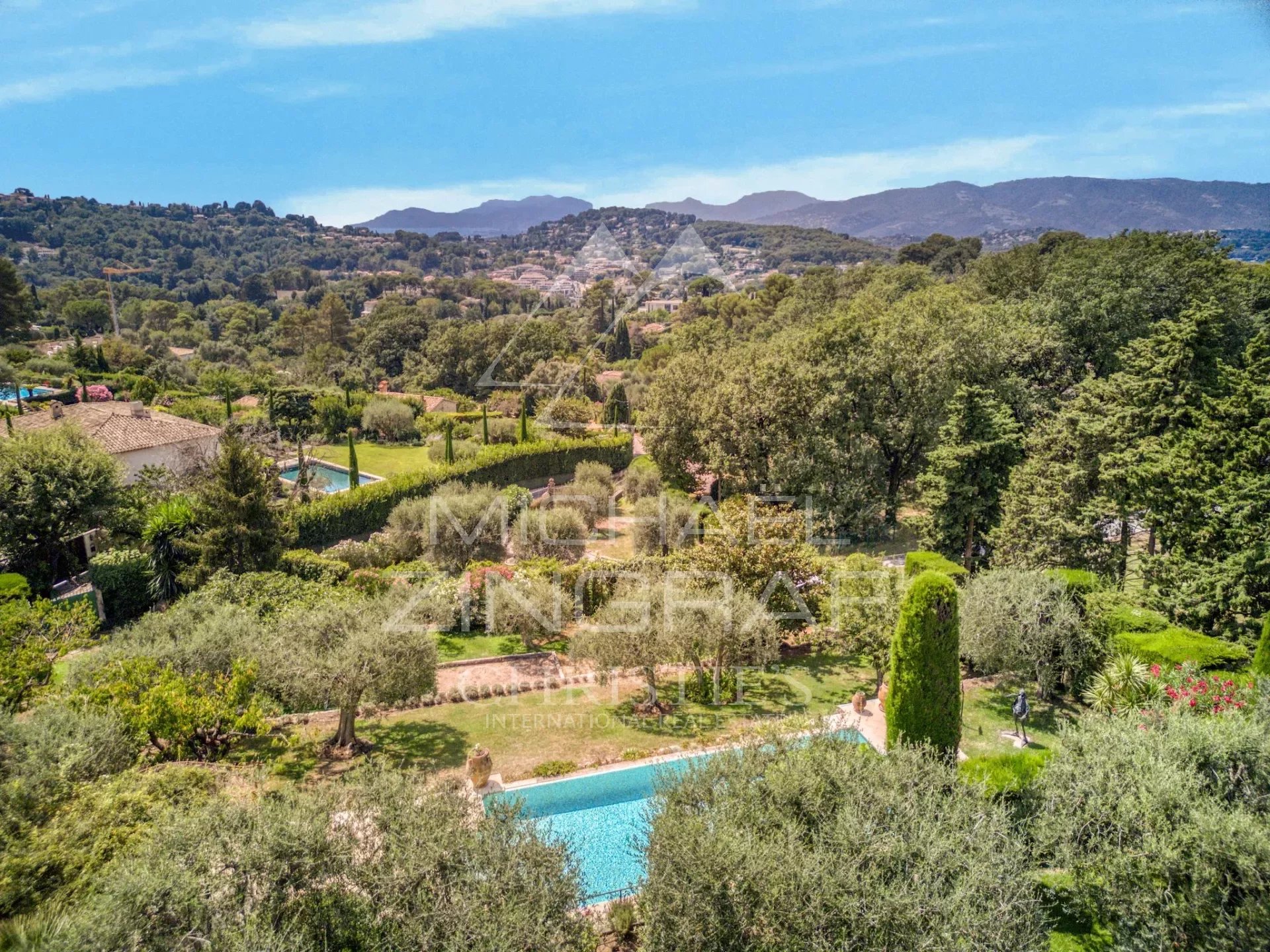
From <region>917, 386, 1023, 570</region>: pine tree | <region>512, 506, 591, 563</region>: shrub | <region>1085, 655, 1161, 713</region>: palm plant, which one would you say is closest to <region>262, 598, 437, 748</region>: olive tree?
<region>512, 506, 591, 563</region>: shrub

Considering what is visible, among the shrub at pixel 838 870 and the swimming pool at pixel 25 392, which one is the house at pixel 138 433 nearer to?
the swimming pool at pixel 25 392

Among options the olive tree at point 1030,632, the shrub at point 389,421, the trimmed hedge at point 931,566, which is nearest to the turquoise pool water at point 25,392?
the shrub at point 389,421

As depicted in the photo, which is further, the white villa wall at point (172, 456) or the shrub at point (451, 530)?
the white villa wall at point (172, 456)

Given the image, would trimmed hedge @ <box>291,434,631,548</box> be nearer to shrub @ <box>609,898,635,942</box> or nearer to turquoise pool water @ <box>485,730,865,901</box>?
turquoise pool water @ <box>485,730,865,901</box>

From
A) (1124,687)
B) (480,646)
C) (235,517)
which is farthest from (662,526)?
(1124,687)

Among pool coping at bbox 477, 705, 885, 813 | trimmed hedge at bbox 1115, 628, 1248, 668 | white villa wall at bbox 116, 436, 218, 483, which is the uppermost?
white villa wall at bbox 116, 436, 218, 483
